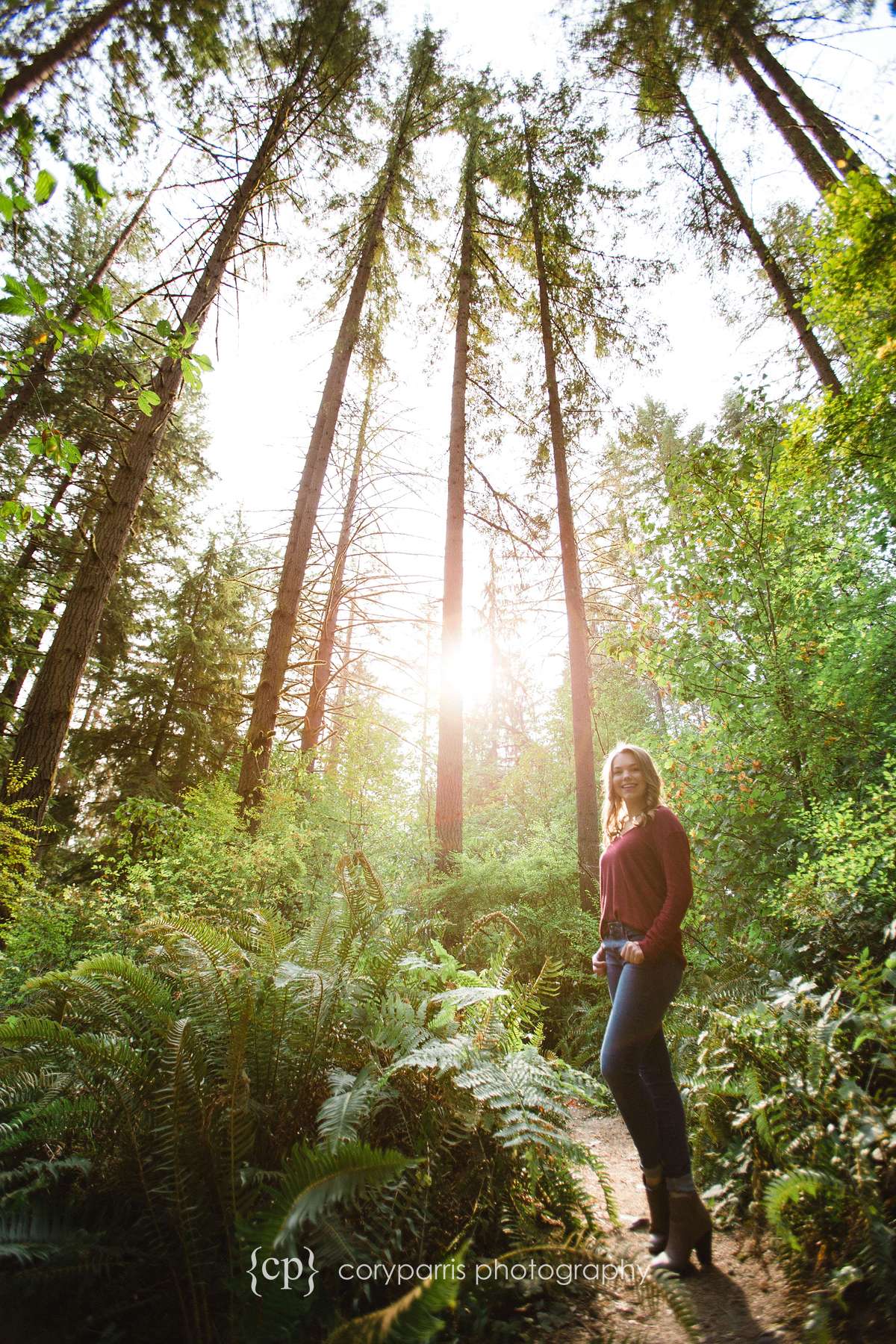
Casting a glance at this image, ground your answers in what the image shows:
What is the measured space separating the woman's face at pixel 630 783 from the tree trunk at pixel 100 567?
490cm

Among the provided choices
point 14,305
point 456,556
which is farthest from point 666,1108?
point 456,556

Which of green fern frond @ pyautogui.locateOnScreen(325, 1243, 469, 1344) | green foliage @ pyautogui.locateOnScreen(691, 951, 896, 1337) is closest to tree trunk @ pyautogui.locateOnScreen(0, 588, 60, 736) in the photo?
green fern frond @ pyautogui.locateOnScreen(325, 1243, 469, 1344)

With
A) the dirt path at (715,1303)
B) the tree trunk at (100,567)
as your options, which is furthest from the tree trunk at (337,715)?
the dirt path at (715,1303)

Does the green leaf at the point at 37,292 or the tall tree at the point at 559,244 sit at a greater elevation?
the tall tree at the point at 559,244

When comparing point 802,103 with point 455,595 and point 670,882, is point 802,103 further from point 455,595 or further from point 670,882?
point 670,882

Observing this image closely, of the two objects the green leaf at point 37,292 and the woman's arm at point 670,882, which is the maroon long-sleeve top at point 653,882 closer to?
the woman's arm at point 670,882

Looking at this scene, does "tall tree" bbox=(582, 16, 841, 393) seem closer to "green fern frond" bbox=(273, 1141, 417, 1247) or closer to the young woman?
the young woman

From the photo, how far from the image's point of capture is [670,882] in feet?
7.54

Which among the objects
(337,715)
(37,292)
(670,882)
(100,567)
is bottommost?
(670,882)

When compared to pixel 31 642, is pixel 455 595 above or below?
above

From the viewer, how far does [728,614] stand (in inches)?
167

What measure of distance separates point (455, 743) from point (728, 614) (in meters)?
3.89

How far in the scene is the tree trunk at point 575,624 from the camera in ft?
21.7

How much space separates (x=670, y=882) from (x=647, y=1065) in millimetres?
768
